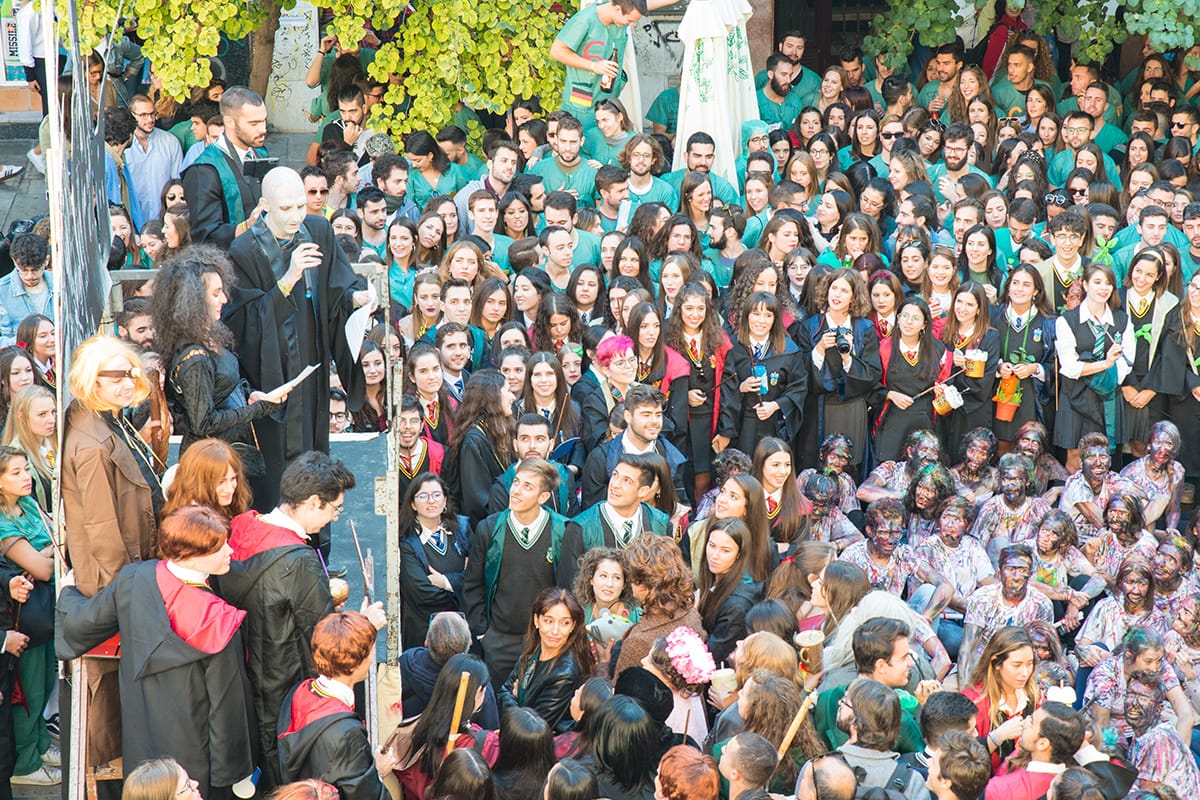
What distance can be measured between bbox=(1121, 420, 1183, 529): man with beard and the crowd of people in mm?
28

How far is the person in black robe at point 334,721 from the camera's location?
5.37 metres

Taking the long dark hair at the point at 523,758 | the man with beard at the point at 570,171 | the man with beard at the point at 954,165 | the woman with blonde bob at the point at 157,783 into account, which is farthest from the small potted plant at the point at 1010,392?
the woman with blonde bob at the point at 157,783

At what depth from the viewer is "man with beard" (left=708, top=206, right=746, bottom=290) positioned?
10.5 metres

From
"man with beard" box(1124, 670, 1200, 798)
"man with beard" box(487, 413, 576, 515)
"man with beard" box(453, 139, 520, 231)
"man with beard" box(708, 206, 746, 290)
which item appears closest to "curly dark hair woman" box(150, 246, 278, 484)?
"man with beard" box(487, 413, 576, 515)

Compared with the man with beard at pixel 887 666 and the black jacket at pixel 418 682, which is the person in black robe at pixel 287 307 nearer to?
the black jacket at pixel 418 682

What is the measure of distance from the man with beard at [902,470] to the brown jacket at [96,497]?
444 cm

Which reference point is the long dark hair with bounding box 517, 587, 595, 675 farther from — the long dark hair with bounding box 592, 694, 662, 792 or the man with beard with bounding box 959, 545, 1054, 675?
the man with beard with bounding box 959, 545, 1054, 675

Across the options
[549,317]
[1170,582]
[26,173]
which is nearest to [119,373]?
[549,317]

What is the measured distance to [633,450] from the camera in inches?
328

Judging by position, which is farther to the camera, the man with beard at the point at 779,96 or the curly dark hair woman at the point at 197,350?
the man with beard at the point at 779,96

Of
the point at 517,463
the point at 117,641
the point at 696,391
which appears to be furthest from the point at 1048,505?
the point at 117,641

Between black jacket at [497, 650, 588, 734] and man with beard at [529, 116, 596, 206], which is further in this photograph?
man with beard at [529, 116, 596, 206]

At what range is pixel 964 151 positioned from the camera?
37.7ft

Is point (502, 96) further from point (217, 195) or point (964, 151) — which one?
point (217, 195)
